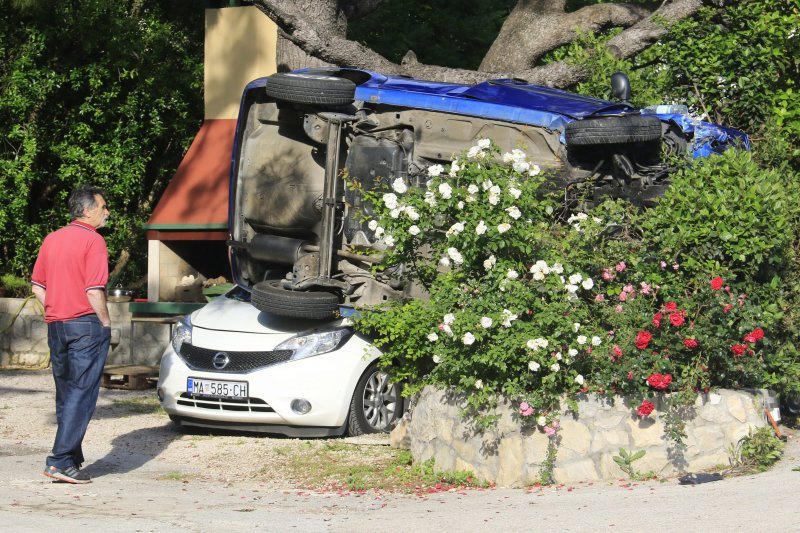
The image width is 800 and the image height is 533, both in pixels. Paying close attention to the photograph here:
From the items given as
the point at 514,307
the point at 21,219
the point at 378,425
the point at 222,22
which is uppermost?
the point at 222,22

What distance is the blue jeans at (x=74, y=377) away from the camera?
8.05m

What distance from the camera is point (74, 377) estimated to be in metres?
8.09

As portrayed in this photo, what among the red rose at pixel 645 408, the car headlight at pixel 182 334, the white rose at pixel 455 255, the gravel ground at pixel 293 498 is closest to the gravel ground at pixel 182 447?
the gravel ground at pixel 293 498

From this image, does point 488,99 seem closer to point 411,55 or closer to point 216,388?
point 216,388

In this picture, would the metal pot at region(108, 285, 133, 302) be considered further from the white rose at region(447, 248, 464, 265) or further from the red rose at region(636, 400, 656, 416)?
the red rose at region(636, 400, 656, 416)

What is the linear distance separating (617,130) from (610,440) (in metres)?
2.66

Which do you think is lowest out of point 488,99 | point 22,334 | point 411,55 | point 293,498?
point 293,498

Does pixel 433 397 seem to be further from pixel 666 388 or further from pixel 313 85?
pixel 313 85

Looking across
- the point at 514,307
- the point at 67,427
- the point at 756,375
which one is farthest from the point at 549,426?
the point at 67,427

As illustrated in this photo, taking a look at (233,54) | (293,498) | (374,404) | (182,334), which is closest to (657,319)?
(293,498)

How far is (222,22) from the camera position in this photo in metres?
16.3

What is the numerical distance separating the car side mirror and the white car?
3.46 metres

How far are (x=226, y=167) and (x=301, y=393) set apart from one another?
21.2 ft

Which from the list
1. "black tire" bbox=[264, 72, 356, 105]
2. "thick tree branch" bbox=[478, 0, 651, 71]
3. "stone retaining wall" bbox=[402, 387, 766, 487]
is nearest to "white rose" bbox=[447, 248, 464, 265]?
"stone retaining wall" bbox=[402, 387, 766, 487]
